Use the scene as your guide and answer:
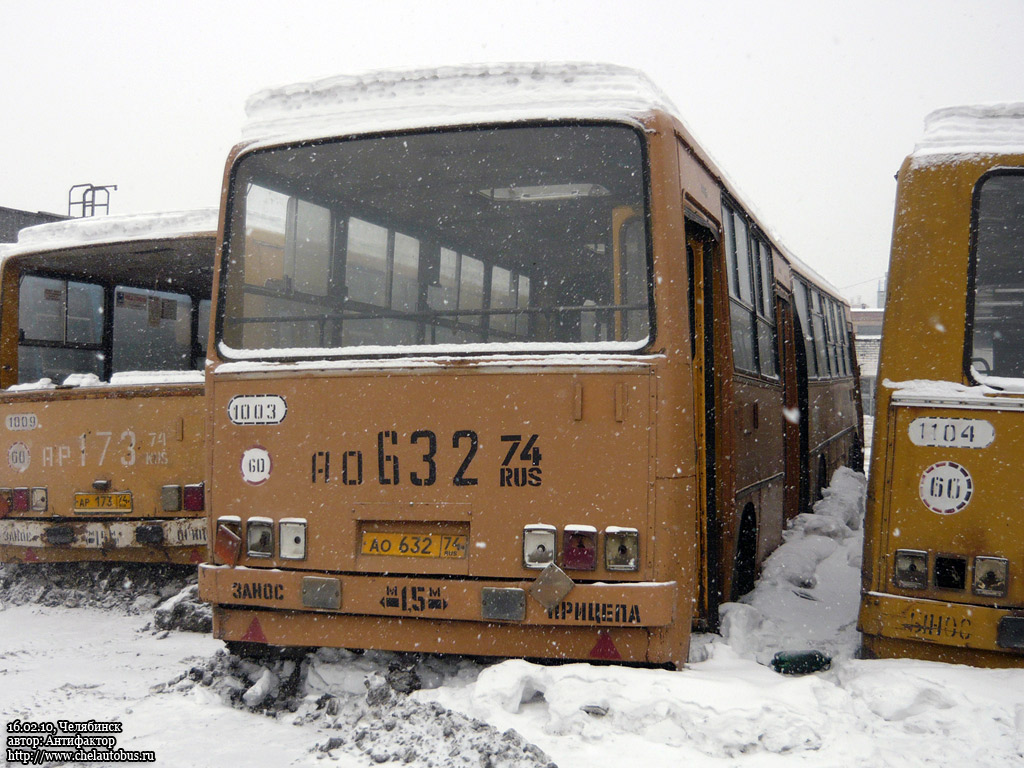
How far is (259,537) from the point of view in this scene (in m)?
5.02

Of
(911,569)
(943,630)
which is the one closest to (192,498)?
(911,569)

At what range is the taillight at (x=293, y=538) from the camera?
492 centimetres

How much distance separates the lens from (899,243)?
4801 millimetres

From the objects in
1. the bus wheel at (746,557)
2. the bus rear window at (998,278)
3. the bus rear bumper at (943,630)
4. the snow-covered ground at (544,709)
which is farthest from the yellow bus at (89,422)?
the bus rear window at (998,278)

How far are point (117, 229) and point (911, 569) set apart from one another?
6789mm

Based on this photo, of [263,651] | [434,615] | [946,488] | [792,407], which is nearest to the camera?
[946,488]

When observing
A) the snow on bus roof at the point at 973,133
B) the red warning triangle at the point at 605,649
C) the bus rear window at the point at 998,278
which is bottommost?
the red warning triangle at the point at 605,649

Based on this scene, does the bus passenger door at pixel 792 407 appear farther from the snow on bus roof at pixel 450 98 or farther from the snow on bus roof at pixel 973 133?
the snow on bus roof at pixel 450 98

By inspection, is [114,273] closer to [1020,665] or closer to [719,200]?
[719,200]

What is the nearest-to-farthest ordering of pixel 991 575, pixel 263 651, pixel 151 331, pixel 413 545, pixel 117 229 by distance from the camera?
pixel 991 575 < pixel 413 545 < pixel 263 651 < pixel 117 229 < pixel 151 331

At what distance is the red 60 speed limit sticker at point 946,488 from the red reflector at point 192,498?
5.34 metres

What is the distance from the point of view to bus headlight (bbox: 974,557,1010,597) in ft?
14.4

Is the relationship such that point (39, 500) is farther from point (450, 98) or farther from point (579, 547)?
point (579, 547)

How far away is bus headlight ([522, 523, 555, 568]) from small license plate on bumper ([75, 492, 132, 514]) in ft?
14.3
